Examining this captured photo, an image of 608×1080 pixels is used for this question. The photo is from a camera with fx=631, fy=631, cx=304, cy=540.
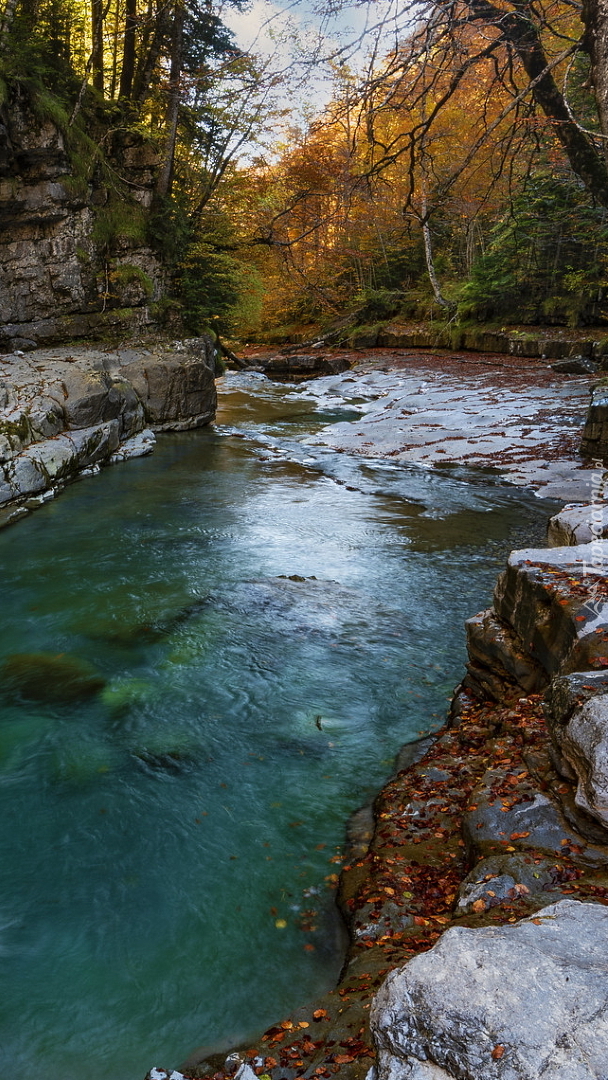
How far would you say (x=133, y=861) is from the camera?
359 cm

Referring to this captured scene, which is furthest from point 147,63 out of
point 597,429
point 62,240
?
point 597,429

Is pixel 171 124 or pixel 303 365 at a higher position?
pixel 171 124

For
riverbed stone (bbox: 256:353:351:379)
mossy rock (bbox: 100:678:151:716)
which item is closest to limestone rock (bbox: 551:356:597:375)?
riverbed stone (bbox: 256:353:351:379)

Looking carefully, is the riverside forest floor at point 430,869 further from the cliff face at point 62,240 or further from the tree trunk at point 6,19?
the tree trunk at point 6,19

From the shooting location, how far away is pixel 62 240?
1418 cm

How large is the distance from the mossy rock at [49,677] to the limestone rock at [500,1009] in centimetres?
390

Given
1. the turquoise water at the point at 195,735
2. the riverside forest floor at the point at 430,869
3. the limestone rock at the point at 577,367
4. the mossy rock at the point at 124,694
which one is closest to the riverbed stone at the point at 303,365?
the limestone rock at the point at 577,367

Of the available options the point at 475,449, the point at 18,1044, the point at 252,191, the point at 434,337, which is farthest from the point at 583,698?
the point at 434,337

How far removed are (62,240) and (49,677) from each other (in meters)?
12.2

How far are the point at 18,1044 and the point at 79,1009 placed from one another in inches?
10.0

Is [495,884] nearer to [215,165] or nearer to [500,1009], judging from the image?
[500,1009]

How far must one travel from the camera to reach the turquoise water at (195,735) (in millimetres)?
2889

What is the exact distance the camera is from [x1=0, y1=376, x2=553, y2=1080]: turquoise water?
289cm

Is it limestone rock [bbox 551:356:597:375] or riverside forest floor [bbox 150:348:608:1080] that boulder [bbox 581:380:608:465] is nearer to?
limestone rock [bbox 551:356:597:375]
